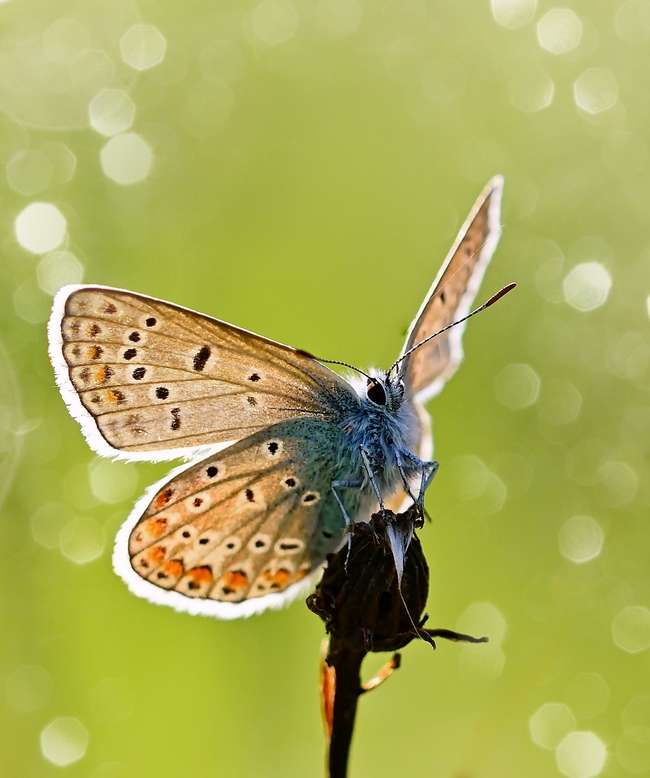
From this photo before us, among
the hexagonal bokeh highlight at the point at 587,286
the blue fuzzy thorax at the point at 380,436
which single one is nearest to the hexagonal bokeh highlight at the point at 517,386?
the hexagonal bokeh highlight at the point at 587,286

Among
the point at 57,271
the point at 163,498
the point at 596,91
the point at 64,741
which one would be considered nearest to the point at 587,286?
the point at 596,91

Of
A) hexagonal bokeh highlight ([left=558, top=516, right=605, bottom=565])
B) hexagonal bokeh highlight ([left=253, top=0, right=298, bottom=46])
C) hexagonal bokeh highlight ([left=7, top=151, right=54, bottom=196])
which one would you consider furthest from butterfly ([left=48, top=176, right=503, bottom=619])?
hexagonal bokeh highlight ([left=253, top=0, right=298, bottom=46])

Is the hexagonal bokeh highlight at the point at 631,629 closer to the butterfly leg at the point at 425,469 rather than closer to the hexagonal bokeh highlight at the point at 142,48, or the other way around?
the butterfly leg at the point at 425,469

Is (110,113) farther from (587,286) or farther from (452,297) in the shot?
(587,286)

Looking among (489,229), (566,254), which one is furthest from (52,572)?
(566,254)

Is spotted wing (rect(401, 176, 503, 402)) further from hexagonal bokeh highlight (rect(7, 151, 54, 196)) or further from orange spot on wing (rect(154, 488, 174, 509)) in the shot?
hexagonal bokeh highlight (rect(7, 151, 54, 196))

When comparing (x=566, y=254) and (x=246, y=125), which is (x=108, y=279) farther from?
(x=566, y=254)

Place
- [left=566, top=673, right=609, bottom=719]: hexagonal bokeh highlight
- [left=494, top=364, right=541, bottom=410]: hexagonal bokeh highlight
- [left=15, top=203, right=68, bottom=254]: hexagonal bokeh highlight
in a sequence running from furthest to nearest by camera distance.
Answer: [left=15, top=203, right=68, bottom=254]: hexagonal bokeh highlight
[left=494, top=364, right=541, bottom=410]: hexagonal bokeh highlight
[left=566, top=673, right=609, bottom=719]: hexagonal bokeh highlight
